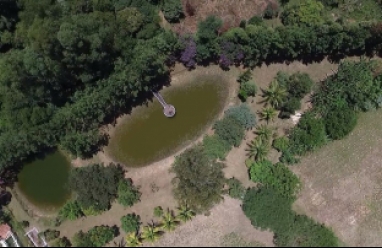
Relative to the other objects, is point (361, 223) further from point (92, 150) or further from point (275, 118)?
point (92, 150)

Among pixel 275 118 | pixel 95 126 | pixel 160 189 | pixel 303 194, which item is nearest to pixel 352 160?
pixel 303 194

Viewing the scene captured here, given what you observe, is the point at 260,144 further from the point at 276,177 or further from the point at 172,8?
the point at 172,8

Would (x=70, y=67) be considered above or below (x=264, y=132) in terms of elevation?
above

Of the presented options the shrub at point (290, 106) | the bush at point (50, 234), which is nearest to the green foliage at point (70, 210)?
the bush at point (50, 234)

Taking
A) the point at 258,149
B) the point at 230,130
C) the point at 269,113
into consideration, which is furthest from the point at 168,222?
the point at 269,113

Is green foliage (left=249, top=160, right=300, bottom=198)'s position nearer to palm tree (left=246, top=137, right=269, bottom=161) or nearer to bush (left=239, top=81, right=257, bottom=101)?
palm tree (left=246, top=137, right=269, bottom=161)

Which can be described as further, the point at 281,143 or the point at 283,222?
the point at 281,143
